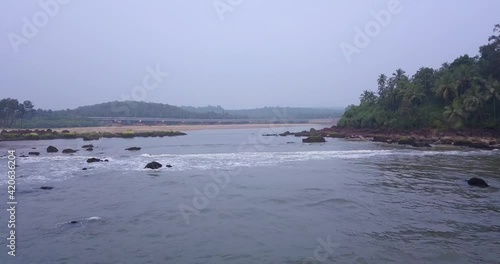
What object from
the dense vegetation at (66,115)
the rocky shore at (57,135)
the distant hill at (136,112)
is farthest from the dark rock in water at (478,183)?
the distant hill at (136,112)

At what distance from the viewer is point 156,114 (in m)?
156

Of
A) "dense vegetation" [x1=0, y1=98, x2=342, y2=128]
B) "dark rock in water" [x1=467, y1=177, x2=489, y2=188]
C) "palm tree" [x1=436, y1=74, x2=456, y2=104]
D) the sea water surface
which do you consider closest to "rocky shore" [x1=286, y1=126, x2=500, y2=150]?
"palm tree" [x1=436, y1=74, x2=456, y2=104]

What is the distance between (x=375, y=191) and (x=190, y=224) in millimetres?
9233

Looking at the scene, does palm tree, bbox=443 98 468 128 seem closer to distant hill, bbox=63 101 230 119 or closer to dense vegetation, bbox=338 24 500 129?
dense vegetation, bbox=338 24 500 129

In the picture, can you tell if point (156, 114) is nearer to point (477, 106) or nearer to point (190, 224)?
point (477, 106)

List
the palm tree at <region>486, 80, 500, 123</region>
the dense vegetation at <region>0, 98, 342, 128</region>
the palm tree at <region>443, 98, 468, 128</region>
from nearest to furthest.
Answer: the palm tree at <region>486, 80, 500, 123</region>
the palm tree at <region>443, 98, 468, 128</region>
the dense vegetation at <region>0, 98, 342, 128</region>

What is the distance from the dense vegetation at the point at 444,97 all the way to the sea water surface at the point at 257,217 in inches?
1172

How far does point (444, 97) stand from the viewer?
54156 millimetres

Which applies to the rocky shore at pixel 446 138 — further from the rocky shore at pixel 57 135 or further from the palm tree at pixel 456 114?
the rocky shore at pixel 57 135

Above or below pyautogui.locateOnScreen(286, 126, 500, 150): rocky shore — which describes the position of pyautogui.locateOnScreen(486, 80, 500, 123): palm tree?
above

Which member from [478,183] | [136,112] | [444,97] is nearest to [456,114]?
[444,97]

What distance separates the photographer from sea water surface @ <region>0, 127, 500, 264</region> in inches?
376

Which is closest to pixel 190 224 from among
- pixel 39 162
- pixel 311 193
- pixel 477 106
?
pixel 311 193

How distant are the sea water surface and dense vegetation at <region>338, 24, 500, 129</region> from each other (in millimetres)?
29765
